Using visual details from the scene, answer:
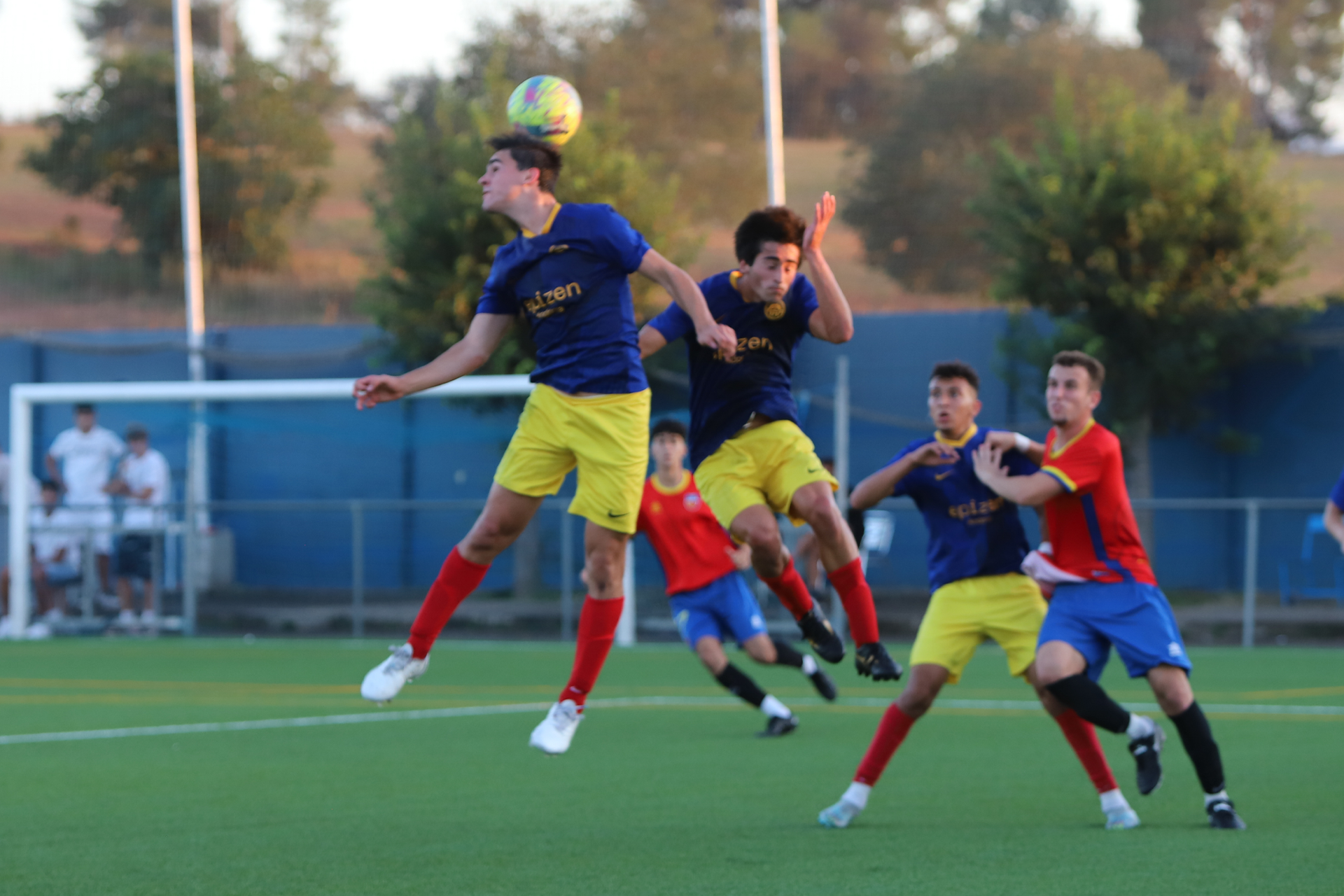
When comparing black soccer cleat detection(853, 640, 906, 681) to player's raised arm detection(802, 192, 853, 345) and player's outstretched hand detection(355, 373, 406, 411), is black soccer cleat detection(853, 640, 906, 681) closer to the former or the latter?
player's raised arm detection(802, 192, 853, 345)

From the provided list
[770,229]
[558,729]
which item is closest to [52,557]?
[558,729]

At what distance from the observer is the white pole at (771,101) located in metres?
21.1

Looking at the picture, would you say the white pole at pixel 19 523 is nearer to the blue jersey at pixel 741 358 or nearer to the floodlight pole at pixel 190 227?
the floodlight pole at pixel 190 227

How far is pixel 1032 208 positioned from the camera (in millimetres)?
18688

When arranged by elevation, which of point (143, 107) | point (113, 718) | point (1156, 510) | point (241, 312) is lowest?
point (113, 718)

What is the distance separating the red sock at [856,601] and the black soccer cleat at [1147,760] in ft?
4.23

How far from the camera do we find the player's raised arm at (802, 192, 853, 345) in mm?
6352

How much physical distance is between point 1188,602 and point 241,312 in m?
15.0

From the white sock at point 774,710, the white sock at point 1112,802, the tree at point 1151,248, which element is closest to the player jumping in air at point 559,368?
the white sock at point 1112,802

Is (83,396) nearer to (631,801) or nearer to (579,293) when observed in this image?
(631,801)

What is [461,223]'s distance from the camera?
19.0 meters

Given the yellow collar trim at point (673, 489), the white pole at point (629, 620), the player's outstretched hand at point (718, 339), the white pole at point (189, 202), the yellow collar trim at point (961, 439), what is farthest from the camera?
the white pole at point (189, 202)

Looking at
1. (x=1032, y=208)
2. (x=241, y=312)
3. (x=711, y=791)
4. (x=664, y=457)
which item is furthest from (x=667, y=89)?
(x=711, y=791)

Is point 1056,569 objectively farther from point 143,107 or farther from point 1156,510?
point 143,107
